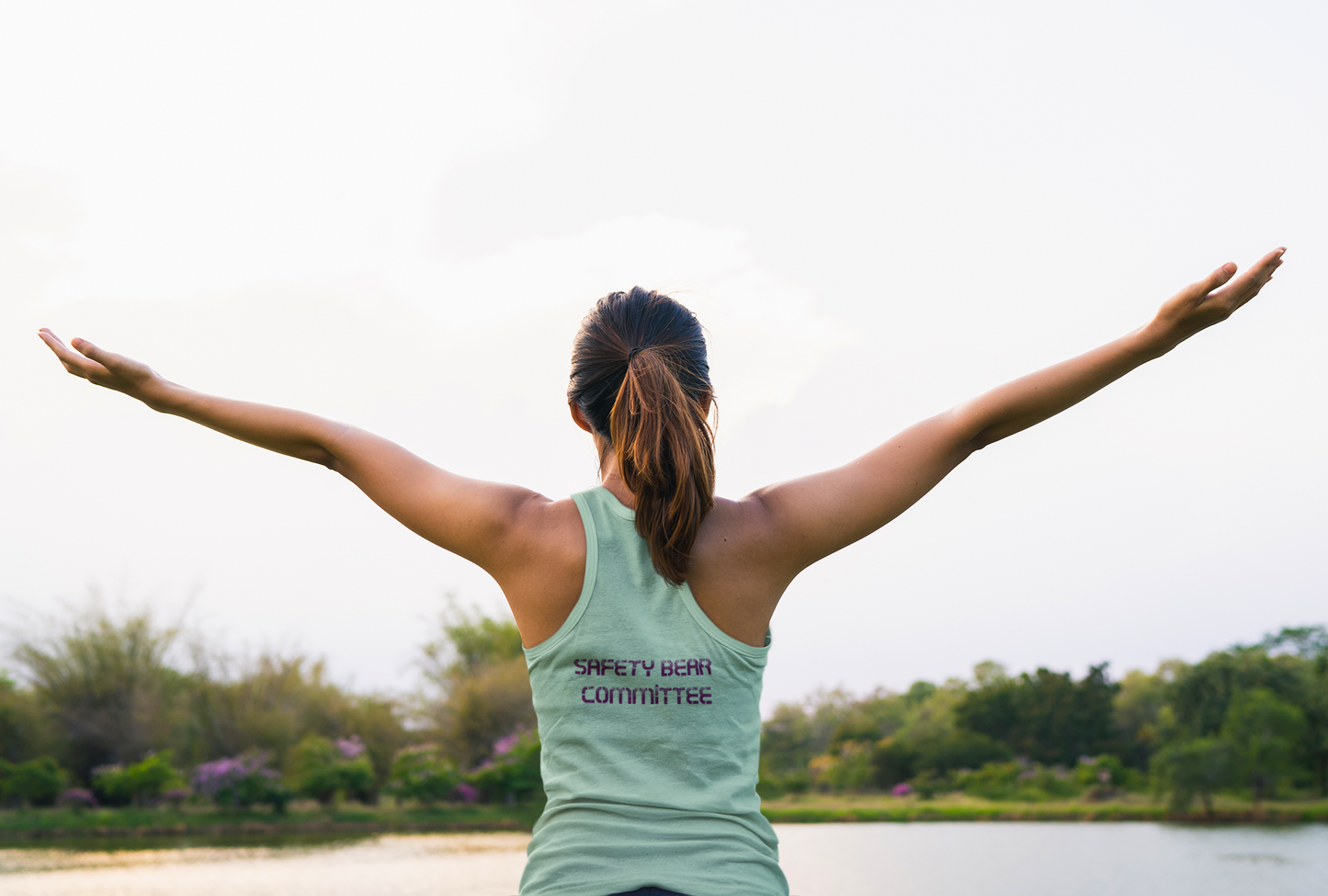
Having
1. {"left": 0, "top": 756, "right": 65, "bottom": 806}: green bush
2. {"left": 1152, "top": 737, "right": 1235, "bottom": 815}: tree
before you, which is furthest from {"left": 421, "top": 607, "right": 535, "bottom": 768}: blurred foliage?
{"left": 1152, "top": 737, "right": 1235, "bottom": 815}: tree

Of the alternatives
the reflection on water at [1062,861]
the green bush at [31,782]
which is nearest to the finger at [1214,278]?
the reflection on water at [1062,861]

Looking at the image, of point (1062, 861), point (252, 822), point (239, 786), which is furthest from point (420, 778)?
point (1062, 861)

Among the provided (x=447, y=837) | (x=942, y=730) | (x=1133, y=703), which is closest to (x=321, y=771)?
(x=447, y=837)

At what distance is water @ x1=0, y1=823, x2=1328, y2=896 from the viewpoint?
13750 mm

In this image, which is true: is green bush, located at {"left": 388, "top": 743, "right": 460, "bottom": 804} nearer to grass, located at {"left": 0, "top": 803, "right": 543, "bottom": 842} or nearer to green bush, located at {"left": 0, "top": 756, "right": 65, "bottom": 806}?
grass, located at {"left": 0, "top": 803, "right": 543, "bottom": 842}

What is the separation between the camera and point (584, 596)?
1085 millimetres

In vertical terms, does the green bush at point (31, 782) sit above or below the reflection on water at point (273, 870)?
above

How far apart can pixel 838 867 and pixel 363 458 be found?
1809cm

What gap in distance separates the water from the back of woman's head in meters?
13.5

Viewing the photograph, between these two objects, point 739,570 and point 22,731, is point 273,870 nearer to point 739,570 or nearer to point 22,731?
point 22,731

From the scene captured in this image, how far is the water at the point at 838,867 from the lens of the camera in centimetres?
1375

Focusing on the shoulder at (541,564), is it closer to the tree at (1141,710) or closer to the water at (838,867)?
the water at (838,867)

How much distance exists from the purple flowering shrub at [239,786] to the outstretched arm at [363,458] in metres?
22.1

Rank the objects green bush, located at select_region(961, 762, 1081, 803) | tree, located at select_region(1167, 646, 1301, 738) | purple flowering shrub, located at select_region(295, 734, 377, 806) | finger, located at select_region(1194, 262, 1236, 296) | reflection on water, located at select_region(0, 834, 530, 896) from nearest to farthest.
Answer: finger, located at select_region(1194, 262, 1236, 296) < reflection on water, located at select_region(0, 834, 530, 896) < purple flowering shrub, located at select_region(295, 734, 377, 806) < tree, located at select_region(1167, 646, 1301, 738) < green bush, located at select_region(961, 762, 1081, 803)
